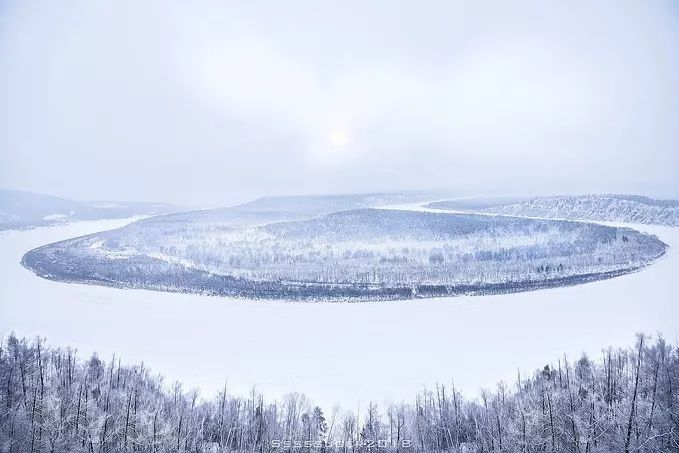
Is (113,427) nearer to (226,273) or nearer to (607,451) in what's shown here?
(607,451)

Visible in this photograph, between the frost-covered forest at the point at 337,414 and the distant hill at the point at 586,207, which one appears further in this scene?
the distant hill at the point at 586,207

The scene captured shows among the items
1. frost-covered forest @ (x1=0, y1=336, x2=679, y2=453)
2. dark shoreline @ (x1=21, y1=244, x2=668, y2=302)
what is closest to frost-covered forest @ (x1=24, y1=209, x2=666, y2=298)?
dark shoreline @ (x1=21, y1=244, x2=668, y2=302)

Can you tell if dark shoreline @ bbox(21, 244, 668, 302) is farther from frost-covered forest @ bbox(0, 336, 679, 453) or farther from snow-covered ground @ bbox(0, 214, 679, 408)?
frost-covered forest @ bbox(0, 336, 679, 453)

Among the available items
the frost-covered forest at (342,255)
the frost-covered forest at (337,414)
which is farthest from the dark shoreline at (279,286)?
the frost-covered forest at (337,414)

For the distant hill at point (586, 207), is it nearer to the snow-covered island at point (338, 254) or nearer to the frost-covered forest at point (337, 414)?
the snow-covered island at point (338, 254)

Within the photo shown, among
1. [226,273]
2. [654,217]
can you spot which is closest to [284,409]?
[226,273]

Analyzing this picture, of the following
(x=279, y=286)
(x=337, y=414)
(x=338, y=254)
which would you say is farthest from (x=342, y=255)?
(x=337, y=414)
